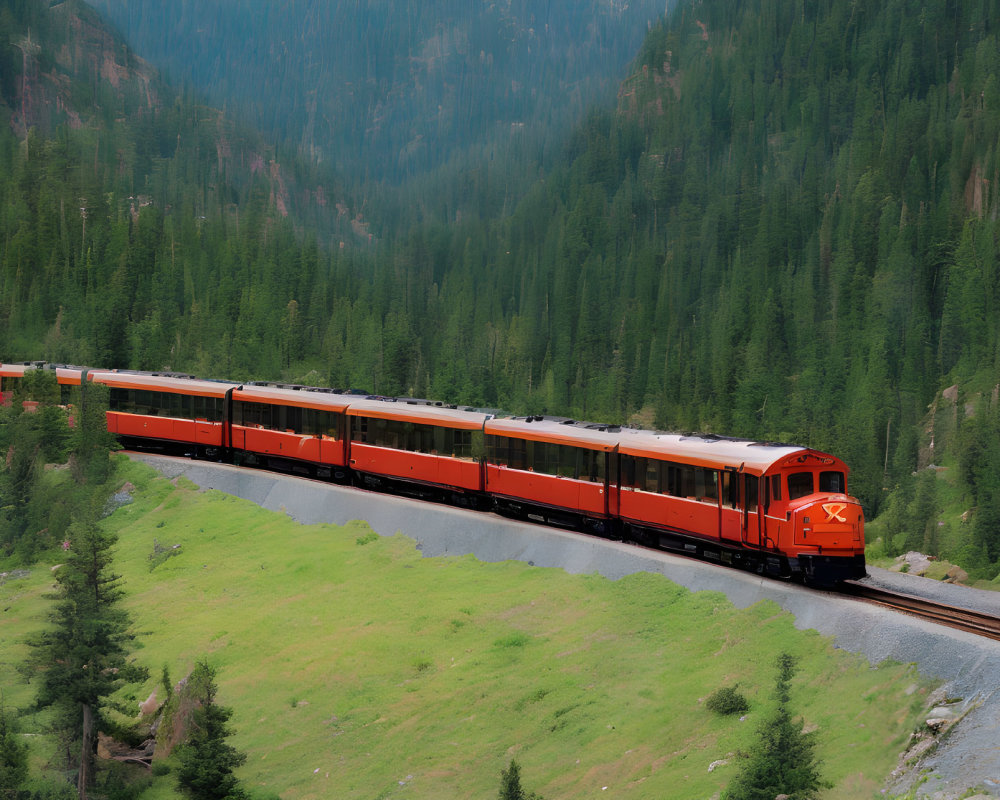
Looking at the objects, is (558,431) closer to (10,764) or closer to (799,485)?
(799,485)

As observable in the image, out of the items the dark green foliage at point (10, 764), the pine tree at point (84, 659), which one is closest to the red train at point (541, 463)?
the pine tree at point (84, 659)

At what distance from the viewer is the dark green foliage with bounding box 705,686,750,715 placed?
20969 millimetres

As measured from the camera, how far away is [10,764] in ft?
84.2

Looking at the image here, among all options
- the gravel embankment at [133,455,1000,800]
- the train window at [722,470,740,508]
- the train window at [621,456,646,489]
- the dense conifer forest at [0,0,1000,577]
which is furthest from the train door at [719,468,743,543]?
the dense conifer forest at [0,0,1000,577]

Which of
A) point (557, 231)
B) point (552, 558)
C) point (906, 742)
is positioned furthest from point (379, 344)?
point (906, 742)

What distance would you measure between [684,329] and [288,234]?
209 ft

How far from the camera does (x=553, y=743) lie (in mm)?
23156

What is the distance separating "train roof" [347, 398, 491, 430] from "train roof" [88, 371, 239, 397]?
8668 mm

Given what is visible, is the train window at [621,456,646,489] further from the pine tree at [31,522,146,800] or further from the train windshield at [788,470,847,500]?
the pine tree at [31,522,146,800]

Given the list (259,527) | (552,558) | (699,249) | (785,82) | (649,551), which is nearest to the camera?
(649,551)

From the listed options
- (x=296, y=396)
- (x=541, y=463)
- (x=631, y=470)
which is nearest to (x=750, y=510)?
(x=631, y=470)

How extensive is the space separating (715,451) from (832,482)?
3.00m

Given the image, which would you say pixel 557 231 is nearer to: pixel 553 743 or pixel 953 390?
pixel 953 390

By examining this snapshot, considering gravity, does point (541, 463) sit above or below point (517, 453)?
below
